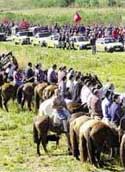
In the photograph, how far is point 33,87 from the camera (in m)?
27.8

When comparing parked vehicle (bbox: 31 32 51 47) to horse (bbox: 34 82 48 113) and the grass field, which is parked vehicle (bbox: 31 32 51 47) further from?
horse (bbox: 34 82 48 113)

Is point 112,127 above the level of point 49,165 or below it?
above

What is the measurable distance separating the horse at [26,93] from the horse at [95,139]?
9.09 meters

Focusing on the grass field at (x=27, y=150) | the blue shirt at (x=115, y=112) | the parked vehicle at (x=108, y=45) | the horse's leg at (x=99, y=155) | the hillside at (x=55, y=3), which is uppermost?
the blue shirt at (x=115, y=112)

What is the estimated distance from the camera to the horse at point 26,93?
1093 inches

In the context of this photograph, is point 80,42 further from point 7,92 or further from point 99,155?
point 99,155

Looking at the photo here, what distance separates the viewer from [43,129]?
66.5ft

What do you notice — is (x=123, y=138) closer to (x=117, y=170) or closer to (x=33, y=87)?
(x=117, y=170)

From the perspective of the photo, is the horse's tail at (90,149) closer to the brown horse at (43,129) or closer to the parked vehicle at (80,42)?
the brown horse at (43,129)

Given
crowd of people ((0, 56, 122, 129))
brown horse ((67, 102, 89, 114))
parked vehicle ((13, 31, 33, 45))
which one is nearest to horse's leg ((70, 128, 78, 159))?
crowd of people ((0, 56, 122, 129))

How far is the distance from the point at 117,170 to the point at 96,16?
74145mm

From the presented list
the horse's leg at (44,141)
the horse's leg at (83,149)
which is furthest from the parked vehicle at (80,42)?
the horse's leg at (83,149)

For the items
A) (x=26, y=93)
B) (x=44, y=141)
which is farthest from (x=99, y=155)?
(x=26, y=93)

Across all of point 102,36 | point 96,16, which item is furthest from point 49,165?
point 96,16
